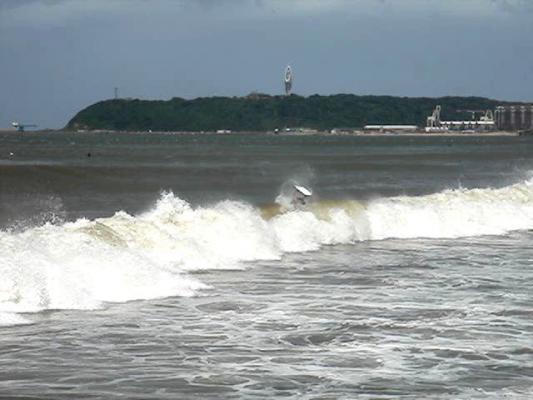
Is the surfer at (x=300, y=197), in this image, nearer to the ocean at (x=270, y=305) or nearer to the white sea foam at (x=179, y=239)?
the white sea foam at (x=179, y=239)

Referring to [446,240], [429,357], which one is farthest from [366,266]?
[429,357]

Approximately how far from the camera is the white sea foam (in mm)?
17453

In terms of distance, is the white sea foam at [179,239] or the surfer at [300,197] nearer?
the white sea foam at [179,239]

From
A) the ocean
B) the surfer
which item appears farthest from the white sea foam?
the surfer

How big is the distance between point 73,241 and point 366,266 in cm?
574

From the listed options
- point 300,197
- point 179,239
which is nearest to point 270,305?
point 179,239

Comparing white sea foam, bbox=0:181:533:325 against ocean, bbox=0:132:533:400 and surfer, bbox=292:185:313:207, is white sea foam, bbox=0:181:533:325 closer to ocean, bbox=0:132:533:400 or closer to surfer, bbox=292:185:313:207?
ocean, bbox=0:132:533:400

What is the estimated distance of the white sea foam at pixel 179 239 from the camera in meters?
17.5

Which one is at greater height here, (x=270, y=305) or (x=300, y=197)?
(x=300, y=197)

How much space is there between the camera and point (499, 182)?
65812 millimetres

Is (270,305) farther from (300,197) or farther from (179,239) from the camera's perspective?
(300,197)

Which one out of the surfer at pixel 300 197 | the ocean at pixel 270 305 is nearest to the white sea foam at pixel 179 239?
the ocean at pixel 270 305

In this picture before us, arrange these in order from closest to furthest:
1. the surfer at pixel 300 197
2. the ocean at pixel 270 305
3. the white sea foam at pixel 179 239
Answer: the ocean at pixel 270 305 → the white sea foam at pixel 179 239 → the surfer at pixel 300 197

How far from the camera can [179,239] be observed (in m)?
23.3
